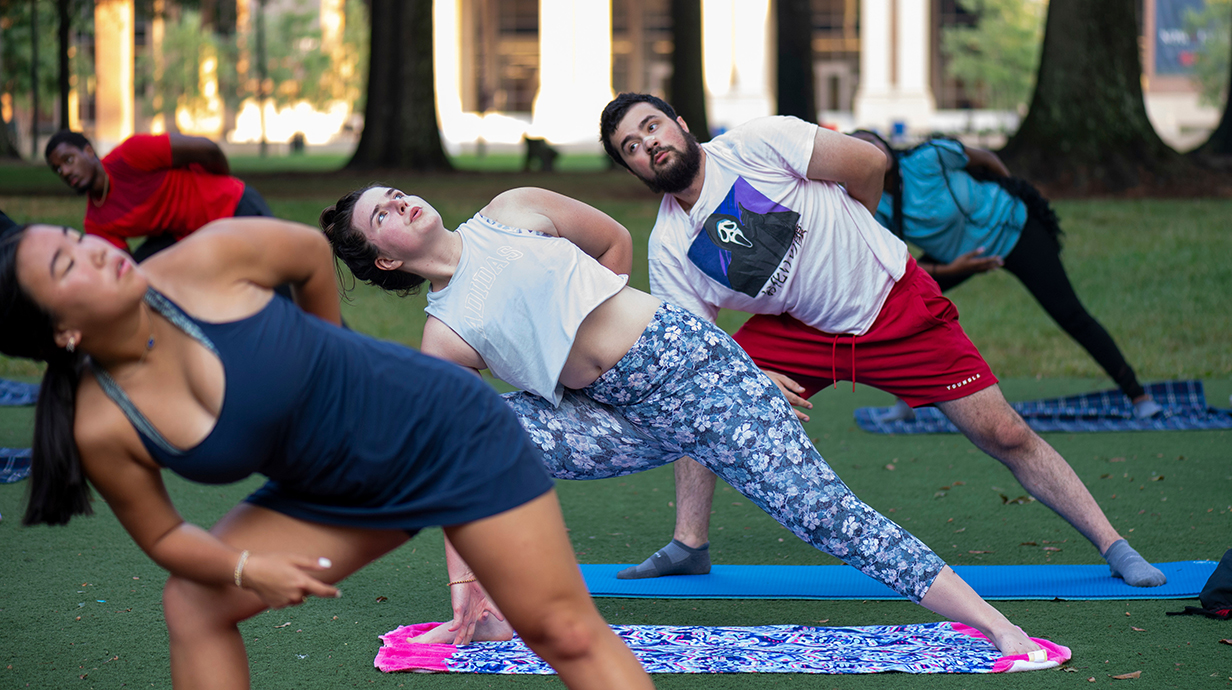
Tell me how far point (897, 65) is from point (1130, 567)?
51.9 meters

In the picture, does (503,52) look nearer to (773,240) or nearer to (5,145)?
(5,145)

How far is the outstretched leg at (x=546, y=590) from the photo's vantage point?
8.07 feet

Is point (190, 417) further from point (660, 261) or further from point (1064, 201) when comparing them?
point (1064, 201)

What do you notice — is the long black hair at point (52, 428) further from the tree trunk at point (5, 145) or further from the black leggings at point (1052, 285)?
the tree trunk at point (5, 145)

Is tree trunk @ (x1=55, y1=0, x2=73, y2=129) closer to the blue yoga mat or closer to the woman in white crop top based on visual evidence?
the blue yoga mat

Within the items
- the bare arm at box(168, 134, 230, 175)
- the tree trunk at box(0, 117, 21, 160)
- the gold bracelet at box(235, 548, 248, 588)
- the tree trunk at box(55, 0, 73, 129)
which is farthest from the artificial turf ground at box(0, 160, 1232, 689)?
the tree trunk at box(0, 117, 21, 160)

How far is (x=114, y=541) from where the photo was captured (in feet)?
16.3

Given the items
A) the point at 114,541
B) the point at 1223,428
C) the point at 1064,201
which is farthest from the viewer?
the point at 1064,201

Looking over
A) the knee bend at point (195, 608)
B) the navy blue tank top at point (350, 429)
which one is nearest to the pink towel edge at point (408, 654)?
the knee bend at point (195, 608)

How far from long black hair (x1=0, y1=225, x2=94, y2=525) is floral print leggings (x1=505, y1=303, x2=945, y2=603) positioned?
1535 mm

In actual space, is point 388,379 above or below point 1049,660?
above

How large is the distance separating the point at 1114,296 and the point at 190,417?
1054cm

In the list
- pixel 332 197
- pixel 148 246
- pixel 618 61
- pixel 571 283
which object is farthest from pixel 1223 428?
pixel 618 61

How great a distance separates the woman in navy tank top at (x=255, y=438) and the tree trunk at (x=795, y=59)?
13957 mm
